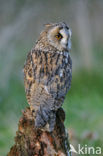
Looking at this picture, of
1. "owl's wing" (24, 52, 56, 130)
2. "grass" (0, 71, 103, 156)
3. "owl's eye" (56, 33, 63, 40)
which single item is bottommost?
"grass" (0, 71, 103, 156)

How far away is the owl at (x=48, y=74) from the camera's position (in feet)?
9.71

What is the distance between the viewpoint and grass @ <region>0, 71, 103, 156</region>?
489 cm

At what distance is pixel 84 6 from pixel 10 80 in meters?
1.76

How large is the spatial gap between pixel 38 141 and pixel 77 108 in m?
2.84

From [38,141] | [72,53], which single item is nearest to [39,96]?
[38,141]

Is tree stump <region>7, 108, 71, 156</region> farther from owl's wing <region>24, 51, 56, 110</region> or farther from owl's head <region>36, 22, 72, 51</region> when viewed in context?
owl's head <region>36, 22, 72, 51</region>

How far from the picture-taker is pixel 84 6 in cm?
639

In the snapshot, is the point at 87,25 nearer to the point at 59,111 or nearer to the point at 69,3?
the point at 69,3

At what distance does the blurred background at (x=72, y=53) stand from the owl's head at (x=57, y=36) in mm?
1969

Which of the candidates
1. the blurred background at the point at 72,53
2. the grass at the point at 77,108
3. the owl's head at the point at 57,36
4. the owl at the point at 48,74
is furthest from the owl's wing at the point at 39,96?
the blurred background at the point at 72,53

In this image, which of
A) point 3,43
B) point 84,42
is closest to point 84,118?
point 84,42

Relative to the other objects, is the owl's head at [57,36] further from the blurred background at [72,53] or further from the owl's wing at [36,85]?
the blurred background at [72,53]

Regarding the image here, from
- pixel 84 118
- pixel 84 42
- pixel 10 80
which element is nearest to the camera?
pixel 84 118

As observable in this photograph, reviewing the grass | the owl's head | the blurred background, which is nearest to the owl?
the owl's head
